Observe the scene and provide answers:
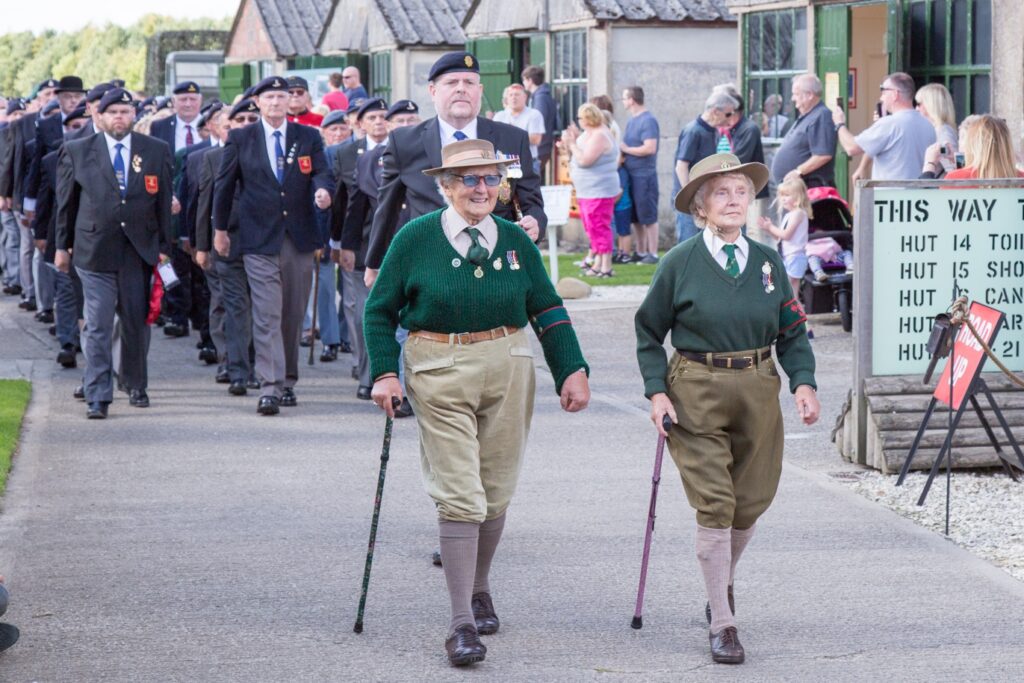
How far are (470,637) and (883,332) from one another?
13.2 ft

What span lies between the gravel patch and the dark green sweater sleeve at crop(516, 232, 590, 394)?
213 centimetres

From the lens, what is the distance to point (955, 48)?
1548 cm

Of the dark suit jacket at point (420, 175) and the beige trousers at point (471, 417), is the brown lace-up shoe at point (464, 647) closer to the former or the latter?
the beige trousers at point (471, 417)

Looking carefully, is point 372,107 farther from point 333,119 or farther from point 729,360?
point 729,360

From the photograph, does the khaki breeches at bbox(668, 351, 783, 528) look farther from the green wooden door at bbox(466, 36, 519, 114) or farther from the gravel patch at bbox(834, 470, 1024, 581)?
the green wooden door at bbox(466, 36, 519, 114)

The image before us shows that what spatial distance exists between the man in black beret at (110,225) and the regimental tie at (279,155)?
0.69 meters

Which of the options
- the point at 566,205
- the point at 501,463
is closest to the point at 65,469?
the point at 501,463

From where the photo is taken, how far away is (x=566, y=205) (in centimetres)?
1752

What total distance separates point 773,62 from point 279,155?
8.67m

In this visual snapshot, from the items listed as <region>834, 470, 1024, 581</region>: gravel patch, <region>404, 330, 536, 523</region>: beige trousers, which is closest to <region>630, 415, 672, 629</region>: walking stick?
<region>404, 330, 536, 523</region>: beige trousers

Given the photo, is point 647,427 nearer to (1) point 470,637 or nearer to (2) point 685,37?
(1) point 470,637

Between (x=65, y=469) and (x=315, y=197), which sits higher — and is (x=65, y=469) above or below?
below

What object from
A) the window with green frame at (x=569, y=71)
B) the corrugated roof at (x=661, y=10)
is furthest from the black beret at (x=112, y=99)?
the window with green frame at (x=569, y=71)

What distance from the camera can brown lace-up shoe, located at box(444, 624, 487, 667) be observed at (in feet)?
18.7
